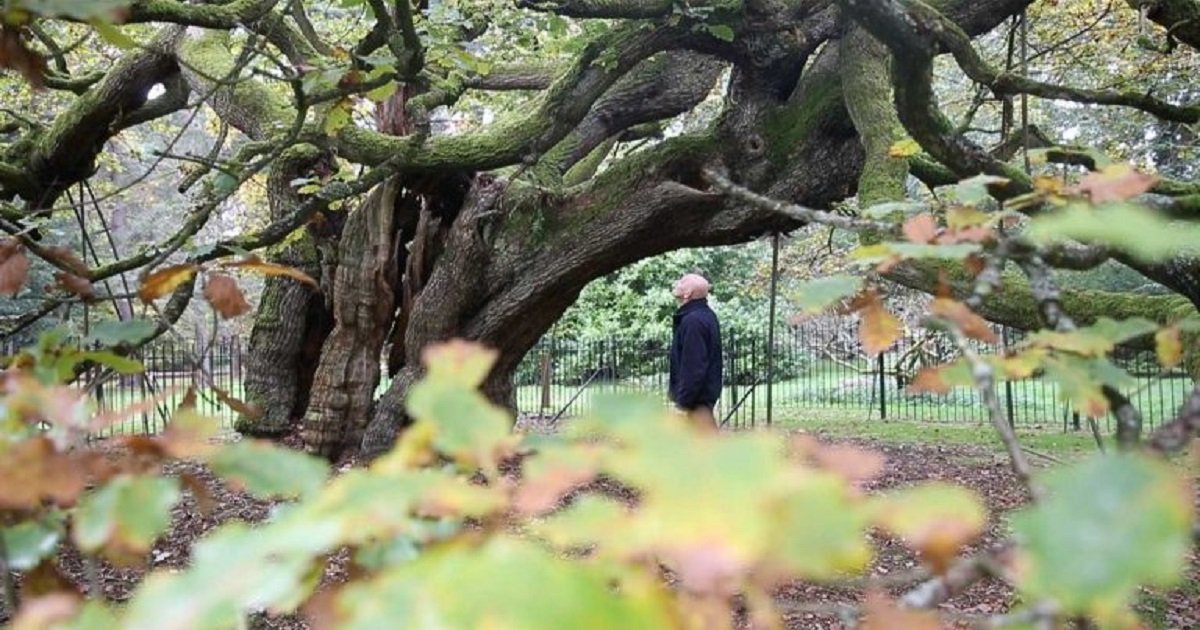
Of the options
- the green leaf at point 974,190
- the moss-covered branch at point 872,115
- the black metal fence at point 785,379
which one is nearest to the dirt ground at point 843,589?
the green leaf at point 974,190

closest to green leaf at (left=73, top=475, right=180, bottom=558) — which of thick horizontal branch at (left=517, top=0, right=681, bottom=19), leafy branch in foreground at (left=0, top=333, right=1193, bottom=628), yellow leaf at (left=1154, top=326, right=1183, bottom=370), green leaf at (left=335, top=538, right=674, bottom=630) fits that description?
leafy branch in foreground at (left=0, top=333, right=1193, bottom=628)

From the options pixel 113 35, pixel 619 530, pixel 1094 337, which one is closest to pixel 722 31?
pixel 113 35

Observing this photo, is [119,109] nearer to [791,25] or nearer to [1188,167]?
[791,25]

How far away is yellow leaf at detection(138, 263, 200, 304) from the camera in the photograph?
3.80ft

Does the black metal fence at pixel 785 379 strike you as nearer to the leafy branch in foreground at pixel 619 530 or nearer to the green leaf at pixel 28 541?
the green leaf at pixel 28 541

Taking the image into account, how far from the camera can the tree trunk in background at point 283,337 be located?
Result: 7.71 metres

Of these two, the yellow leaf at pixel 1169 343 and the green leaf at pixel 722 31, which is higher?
the green leaf at pixel 722 31

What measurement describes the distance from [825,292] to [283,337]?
762 centimetres

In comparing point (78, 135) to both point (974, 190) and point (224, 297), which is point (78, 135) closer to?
point (224, 297)

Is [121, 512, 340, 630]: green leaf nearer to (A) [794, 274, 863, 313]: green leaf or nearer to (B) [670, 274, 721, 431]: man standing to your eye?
(A) [794, 274, 863, 313]: green leaf

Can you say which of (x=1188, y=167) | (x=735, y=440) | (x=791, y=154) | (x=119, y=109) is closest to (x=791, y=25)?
(x=791, y=154)

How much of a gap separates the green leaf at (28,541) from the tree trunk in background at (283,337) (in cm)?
717

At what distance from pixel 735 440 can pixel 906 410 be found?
1699 cm

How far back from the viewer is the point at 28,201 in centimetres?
589
